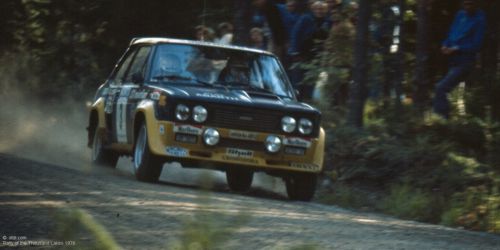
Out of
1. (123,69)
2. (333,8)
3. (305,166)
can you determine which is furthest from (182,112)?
(333,8)

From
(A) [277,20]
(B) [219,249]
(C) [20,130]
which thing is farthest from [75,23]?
(B) [219,249]

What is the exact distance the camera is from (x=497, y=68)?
14000 mm

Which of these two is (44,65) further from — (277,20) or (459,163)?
(459,163)

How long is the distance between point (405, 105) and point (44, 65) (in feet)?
43.1

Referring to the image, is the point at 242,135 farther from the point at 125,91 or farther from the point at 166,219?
the point at 166,219

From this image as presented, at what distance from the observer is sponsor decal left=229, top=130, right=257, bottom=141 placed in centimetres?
1037

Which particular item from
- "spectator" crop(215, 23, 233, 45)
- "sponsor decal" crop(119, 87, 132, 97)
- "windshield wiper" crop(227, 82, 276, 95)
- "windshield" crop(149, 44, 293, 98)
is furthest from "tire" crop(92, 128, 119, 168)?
"spectator" crop(215, 23, 233, 45)

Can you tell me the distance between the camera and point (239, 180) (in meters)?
11.9

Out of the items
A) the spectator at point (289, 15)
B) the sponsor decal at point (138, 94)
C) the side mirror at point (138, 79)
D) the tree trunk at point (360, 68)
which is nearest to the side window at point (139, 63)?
the side mirror at point (138, 79)

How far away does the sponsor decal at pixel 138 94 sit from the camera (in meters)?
10.8

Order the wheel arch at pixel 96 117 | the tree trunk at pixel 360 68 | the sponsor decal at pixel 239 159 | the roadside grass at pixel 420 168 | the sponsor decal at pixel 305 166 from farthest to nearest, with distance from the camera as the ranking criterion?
the tree trunk at pixel 360 68
the wheel arch at pixel 96 117
the sponsor decal at pixel 305 166
the sponsor decal at pixel 239 159
the roadside grass at pixel 420 168

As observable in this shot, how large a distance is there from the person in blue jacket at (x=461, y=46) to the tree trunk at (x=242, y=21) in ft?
12.2

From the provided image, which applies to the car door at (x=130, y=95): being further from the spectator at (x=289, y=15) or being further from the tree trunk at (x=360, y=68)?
the spectator at (x=289, y=15)

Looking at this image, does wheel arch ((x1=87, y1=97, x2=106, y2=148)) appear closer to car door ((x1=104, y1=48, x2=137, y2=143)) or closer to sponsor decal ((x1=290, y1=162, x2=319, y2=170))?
car door ((x1=104, y1=48, x2=137, y2=143))
